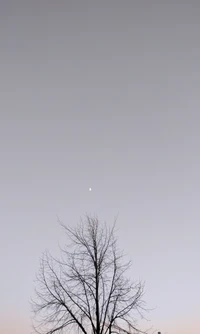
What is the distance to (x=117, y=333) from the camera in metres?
12.6

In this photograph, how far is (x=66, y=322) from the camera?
41.9 feet

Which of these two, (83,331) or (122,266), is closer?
(83,331)

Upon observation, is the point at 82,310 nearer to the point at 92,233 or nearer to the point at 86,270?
the point at 86,270

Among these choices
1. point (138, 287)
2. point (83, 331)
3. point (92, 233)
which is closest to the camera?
point (83, 331)

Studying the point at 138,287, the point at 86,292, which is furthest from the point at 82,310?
the point at 138,287

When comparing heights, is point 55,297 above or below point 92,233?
below

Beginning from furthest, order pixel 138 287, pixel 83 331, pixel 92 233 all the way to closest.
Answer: pixel 92 233 → pixel 138 287 → pixel 83 331

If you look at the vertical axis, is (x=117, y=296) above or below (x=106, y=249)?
below

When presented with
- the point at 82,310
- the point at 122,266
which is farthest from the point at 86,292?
the point at 122,266

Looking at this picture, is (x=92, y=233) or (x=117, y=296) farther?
(x=92, y=233)

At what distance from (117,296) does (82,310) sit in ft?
3.95

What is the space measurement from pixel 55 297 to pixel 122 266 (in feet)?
8.14

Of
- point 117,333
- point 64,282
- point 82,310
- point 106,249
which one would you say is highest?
point 106,249

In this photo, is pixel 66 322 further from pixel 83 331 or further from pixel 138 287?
pixel 138 287
